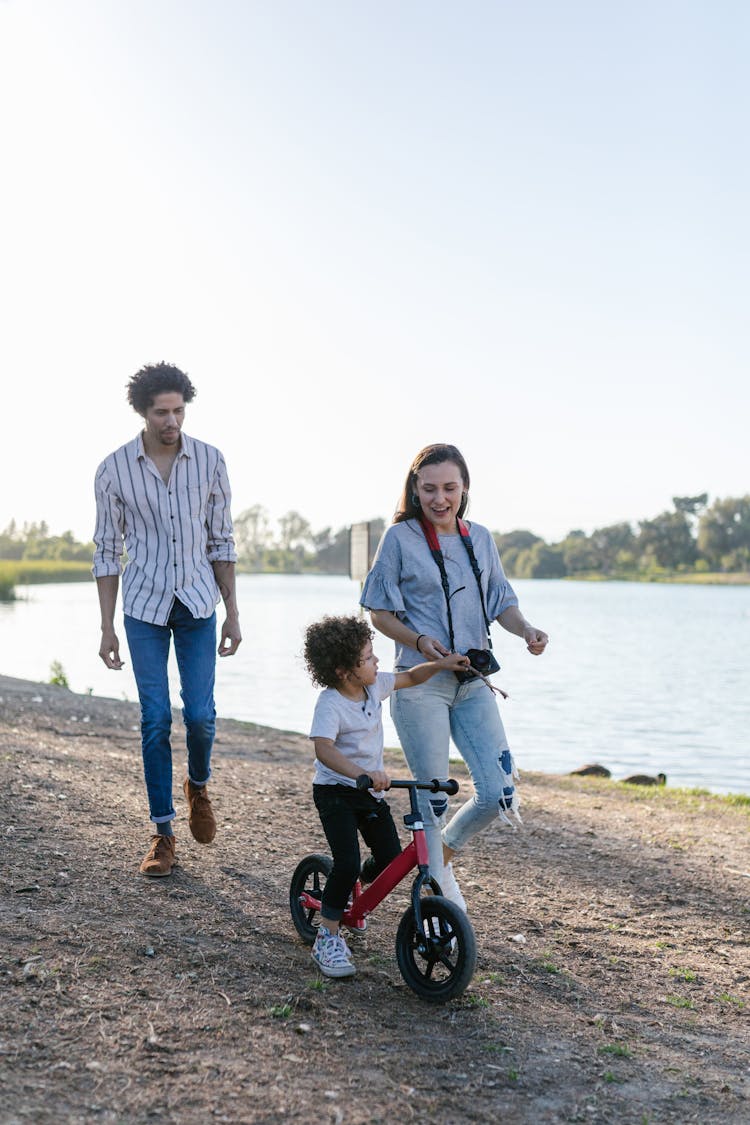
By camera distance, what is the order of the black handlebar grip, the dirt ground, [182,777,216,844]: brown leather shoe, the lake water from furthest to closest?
1. the lake water
2. [182,777,216,844]: brown leather shoe
3. the black handlebar grip
4. the dirt ground

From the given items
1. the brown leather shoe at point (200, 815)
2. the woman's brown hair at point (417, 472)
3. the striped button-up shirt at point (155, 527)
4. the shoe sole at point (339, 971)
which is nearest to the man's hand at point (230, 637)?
the striped button-up shirt at point (155, 527)

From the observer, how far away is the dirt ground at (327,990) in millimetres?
3123

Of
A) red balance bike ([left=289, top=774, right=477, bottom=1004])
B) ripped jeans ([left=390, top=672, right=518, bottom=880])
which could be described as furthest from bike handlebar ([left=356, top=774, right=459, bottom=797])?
ripped jeans ([left=390, top=672, right=518, bottom=880])

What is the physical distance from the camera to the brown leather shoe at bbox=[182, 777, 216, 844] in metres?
5.22

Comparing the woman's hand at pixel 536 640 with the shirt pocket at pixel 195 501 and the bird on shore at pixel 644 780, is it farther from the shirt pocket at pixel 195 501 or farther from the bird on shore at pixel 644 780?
the bird on shore at pixel 644 780

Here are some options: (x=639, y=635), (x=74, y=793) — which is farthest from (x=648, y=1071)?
(x=639, y=635)

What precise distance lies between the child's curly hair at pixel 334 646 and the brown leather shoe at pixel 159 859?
1.58 meters

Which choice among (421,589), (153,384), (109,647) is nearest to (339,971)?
(421,589)

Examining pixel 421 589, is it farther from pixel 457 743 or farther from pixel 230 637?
pixel 230 637

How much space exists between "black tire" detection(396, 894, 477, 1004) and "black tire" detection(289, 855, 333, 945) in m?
0.54

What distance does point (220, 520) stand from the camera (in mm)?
5137

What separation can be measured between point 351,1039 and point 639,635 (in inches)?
1961

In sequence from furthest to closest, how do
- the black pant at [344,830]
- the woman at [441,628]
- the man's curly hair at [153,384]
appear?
the man's curly hair at [153,384] < the woman at [441,628] < the black pant at [344,830]

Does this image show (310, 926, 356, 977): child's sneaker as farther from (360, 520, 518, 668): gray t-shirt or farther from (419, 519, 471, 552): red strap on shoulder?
(419, 519, 471, 552): red strap on shoulder
